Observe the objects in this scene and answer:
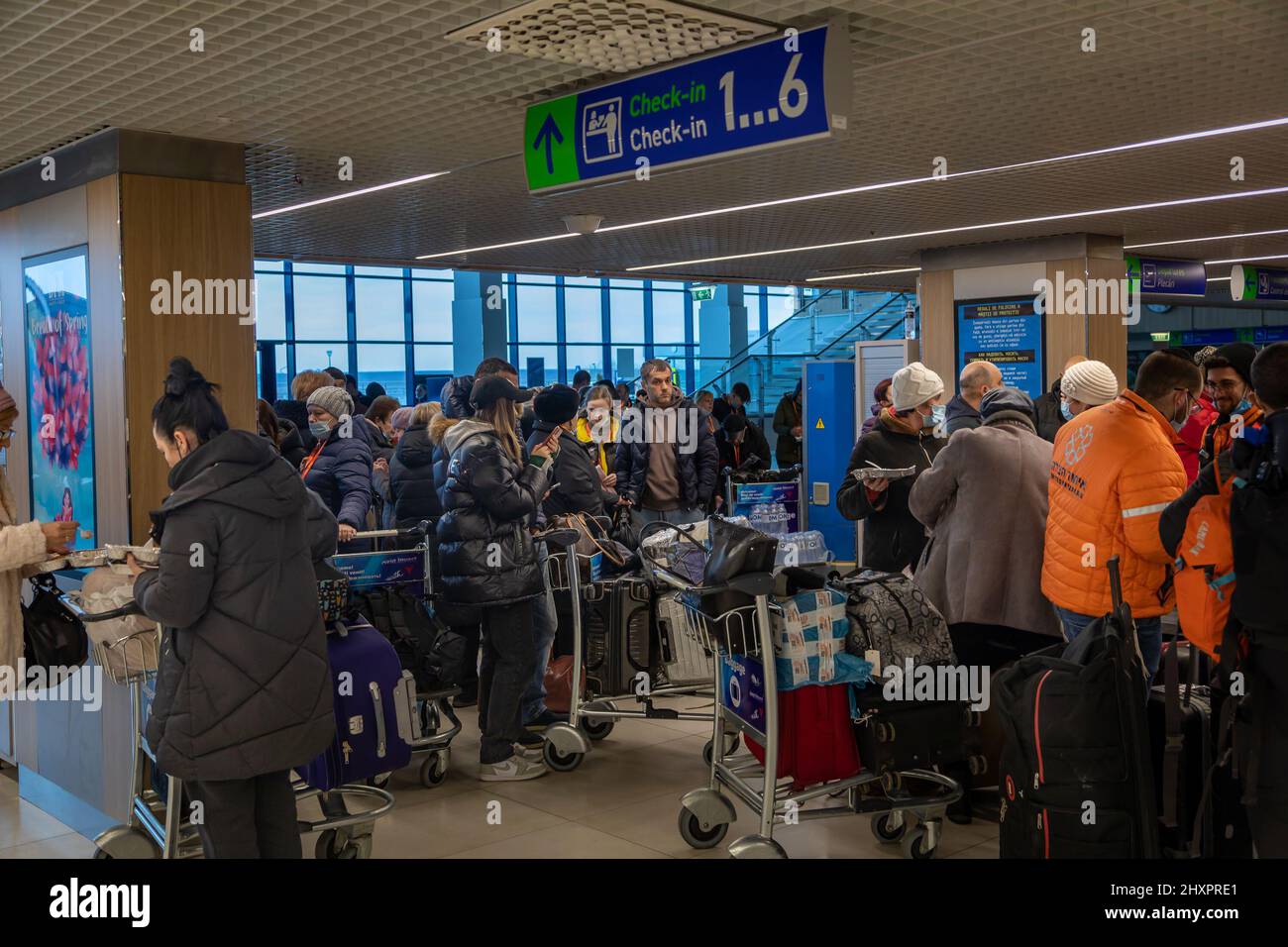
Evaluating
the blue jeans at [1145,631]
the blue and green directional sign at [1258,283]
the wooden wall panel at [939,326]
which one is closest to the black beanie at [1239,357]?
the blue jeans at [1145,631]

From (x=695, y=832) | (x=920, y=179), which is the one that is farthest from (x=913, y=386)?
(x=920, y=179)

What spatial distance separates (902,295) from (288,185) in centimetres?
1246

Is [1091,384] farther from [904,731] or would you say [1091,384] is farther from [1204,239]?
[1204,239]

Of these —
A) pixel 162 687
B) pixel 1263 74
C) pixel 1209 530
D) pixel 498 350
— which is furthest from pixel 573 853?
pixel 498 350

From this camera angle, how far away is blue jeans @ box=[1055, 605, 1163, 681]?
416 centimetres

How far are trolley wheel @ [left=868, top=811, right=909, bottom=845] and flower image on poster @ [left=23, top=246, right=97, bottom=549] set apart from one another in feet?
11.6

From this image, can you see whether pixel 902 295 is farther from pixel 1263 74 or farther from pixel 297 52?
pixel 297 52

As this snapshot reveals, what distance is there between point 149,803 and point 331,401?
2.42 metres

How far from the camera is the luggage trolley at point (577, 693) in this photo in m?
5.59

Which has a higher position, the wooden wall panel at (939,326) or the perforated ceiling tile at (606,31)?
the perforated ceiling tile at (606,31)

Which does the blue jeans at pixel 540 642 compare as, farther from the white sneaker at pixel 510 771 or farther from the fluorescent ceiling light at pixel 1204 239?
the fluorescent ceiling light at pixel 1204 239

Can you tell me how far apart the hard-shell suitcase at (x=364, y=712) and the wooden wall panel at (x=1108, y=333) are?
8227 mm

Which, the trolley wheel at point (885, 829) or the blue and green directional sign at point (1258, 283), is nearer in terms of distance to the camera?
the trolley wheel at point (885, 829)

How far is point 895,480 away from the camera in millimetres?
5465
